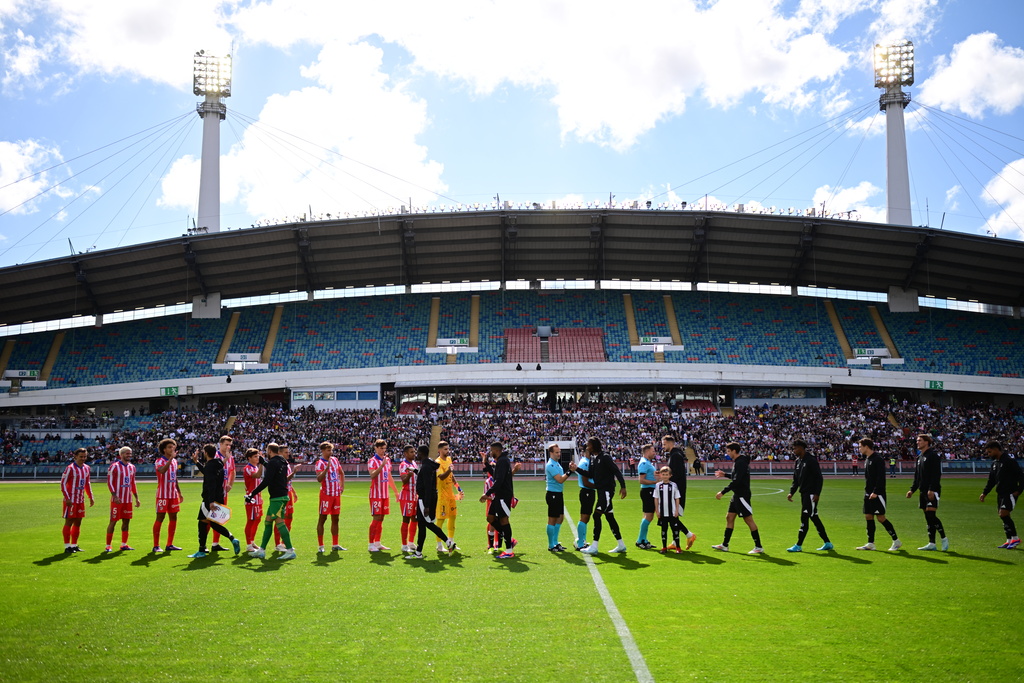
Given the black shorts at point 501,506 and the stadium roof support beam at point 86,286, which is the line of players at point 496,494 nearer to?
the black shorts at point 501,506

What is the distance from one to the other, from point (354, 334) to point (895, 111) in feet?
167

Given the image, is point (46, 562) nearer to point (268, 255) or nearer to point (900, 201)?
point (268, 255)

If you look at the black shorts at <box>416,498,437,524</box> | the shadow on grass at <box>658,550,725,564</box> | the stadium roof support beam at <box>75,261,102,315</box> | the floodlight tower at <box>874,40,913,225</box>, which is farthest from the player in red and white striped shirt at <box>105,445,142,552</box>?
the floodlight tower at <box>874,40,913,225</box>

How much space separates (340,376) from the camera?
2240 inches

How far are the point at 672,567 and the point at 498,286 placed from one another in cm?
5390

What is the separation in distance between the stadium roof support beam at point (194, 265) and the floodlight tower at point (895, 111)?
5746cm

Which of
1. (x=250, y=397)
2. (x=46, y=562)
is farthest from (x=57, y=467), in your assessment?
(x=46, y=562)

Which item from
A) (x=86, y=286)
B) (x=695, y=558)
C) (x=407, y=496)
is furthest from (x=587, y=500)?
(x=86, y=286)

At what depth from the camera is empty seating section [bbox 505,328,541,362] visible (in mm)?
57656

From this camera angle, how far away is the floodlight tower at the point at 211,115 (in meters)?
62.1

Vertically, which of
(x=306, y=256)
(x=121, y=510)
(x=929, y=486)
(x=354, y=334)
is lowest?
(x=121, y=510)

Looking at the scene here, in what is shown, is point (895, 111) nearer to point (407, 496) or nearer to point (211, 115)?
point (211, 115)

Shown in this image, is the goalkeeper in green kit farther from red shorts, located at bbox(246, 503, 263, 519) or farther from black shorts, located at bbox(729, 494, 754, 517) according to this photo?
black shorts, located at bbox(729, 494, 754, 517)

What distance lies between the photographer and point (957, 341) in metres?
58.3
